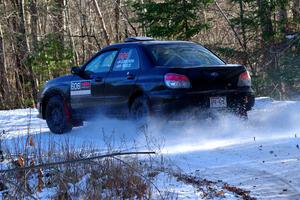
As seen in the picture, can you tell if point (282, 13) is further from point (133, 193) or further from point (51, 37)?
point (133, 193)

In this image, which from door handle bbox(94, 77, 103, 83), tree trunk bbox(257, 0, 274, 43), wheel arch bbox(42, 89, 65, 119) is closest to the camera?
door handle bbox(94, 77, 103, 83)

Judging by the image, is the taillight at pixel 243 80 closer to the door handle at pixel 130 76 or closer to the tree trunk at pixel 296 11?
the door handle at pixel 130 76

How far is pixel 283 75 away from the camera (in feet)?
55.8

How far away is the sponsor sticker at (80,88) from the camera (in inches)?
430

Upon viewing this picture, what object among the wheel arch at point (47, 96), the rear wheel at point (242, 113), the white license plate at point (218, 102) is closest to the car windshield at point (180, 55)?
the white license plate at point (218, 102)

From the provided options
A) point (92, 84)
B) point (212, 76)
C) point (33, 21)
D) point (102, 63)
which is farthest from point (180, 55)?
point (33, 21)


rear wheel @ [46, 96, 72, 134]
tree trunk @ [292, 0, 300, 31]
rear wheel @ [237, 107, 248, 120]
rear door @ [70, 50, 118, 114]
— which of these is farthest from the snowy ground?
tree trunk @ [292, 0, 300, 31]

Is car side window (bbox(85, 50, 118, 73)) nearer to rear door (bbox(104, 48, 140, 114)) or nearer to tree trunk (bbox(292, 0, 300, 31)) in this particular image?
rear door (bbox(104, 48, 140, 114))

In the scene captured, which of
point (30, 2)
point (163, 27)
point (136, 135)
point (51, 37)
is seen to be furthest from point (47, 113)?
point (30, 2)

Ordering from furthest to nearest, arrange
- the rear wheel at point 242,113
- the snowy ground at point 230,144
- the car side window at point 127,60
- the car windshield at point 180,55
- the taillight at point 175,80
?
the car side window at point 127,60 → the rear wheel at point 242,113 → the car windshield at point 180,55 → the taillight at point 175,80 → the snowy ground at point 230,144

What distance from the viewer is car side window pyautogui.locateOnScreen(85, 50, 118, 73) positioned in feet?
35.1

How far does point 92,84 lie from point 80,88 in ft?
1.21

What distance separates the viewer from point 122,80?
10.1m

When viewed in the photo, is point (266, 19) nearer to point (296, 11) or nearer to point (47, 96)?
point (296, 11)
